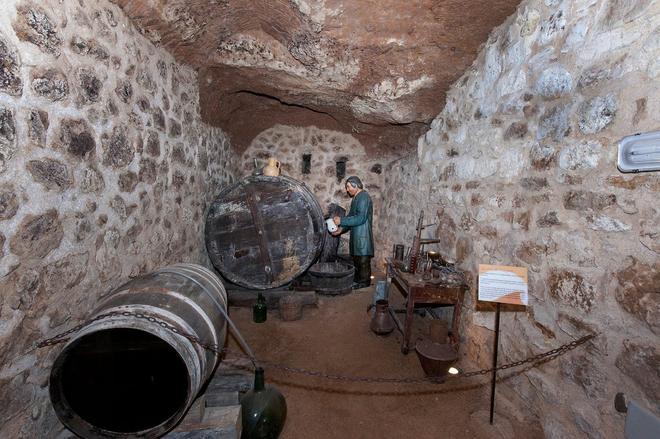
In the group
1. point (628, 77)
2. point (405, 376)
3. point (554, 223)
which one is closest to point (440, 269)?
point (405, 376)

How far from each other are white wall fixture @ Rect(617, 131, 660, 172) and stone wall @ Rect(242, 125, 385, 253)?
4358mm

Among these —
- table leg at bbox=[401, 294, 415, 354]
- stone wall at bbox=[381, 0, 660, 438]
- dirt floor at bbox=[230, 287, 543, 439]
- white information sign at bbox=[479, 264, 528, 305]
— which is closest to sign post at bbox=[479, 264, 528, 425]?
white information sign at bbox=[479, 264, 528, 305]

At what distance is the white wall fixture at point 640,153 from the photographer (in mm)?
1490

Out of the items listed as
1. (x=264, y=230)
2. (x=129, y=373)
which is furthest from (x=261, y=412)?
(x=264, y=230)

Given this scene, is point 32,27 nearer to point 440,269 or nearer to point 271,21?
point 271,21

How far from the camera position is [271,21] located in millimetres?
3129

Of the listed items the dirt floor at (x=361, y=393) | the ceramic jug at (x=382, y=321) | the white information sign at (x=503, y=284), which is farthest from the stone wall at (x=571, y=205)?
the ceramic jug at (x=382, y=321)

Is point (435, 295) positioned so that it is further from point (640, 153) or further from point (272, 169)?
point (272, 169)

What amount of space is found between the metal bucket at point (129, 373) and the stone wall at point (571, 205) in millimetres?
2171

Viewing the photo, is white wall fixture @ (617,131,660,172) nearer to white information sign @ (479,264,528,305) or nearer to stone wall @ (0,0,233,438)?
white information sign @ (479,264,528,305)

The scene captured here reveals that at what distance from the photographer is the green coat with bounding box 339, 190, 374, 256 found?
4.57 meters

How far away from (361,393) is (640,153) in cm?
234

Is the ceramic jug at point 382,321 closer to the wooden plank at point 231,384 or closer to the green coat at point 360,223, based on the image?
the green coat at point 360,223

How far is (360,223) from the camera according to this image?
15.1ft
